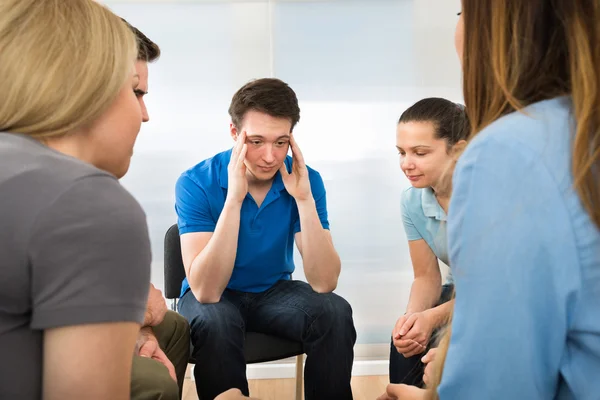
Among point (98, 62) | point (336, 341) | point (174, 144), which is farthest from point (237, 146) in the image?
point (98, 62)

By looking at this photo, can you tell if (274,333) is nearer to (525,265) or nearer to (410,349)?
(410,349)

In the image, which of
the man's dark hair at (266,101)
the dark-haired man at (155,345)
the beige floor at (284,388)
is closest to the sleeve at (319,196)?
the man's dark hair at (266,101)

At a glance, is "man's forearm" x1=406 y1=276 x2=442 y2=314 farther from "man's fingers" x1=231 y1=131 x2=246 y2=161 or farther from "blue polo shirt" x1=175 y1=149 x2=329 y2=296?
"man's fingers" x1=231 y1=131 x2=246 y2=161

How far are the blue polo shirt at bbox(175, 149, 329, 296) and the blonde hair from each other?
135 centimetres

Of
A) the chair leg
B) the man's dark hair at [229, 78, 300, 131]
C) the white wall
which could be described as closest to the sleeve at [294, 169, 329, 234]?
the man's dark hair at [229, 78, 300, 131]

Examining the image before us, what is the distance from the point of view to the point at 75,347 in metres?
0.82

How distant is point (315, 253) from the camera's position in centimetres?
229

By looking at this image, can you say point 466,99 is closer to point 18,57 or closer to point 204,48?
point 18,57

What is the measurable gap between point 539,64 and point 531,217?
0.20 meters

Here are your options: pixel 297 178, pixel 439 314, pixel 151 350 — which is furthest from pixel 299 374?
pixel 151 350

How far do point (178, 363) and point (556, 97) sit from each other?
151cm

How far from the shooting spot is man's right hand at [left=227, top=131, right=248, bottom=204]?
220 centimetres

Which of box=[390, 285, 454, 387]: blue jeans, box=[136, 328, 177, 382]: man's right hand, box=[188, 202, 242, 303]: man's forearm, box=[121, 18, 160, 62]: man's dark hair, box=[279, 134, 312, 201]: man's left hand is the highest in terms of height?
box=[121, 18, 160, 62]: man's dark hair

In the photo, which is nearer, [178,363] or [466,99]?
[466,99]
